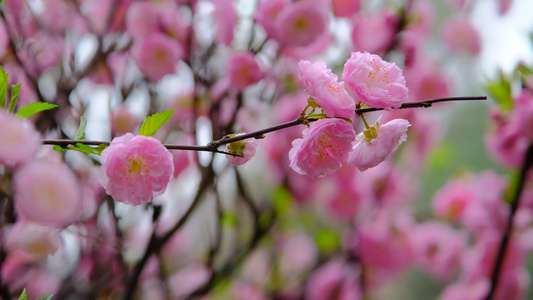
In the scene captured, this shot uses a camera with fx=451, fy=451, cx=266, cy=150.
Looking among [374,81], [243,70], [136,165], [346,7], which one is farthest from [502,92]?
[136,165]

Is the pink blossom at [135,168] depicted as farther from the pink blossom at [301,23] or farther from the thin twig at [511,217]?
the thin twig at [511,217]

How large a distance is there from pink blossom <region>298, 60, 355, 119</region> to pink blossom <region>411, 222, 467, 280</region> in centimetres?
83

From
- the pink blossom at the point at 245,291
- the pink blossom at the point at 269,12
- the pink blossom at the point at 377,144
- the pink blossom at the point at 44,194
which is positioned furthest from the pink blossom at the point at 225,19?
the pink blossom at the point at 245,291

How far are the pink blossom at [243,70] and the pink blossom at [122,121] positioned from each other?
0.52 ft

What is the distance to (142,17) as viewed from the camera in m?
0.72

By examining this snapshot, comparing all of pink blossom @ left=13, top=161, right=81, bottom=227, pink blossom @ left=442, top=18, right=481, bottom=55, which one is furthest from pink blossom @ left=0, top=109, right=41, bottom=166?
pink blossom @ left=442, top=18, right=481, bottom=55

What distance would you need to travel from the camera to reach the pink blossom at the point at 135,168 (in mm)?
298

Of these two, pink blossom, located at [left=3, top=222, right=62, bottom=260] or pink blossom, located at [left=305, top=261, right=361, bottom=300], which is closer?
pink blossom, located at [left=3, top=222, right=62, bottom=260]

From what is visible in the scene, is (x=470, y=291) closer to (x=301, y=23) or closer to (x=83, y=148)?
(x=301, y=23)

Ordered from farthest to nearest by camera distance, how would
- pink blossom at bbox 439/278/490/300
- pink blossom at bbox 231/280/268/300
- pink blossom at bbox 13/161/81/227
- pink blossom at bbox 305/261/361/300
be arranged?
1. pink blossom at bbox 231/280/268/300
2. pink blossom at bbox 305/261/361/300
3. pink blossom at bbox 439/278/490/300
4. pink blossom at bbox 13/161/81/227

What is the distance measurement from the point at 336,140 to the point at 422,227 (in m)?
0.86

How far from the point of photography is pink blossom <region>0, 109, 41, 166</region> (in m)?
0.31

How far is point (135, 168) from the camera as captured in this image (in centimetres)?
31

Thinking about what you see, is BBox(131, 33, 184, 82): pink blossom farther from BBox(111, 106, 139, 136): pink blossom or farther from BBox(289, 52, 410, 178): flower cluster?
BBox(289, 52, 410, 178): flower cluster
